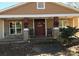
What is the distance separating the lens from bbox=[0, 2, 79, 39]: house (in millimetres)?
20203

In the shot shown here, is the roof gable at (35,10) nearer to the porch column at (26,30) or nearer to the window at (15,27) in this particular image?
the porch column at (26,30)

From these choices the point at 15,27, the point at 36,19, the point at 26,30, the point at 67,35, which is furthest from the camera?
the point at 15,27

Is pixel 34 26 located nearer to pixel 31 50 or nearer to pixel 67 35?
pixel 67 35

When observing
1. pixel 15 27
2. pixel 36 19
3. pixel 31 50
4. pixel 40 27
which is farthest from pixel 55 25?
pixel 31 50

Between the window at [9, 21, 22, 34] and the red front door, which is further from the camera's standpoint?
the window at [9, 21, 22, 34]

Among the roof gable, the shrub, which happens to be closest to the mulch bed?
the shrub

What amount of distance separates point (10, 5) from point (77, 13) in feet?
22.3

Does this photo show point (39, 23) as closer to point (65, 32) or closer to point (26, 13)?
point (26, 13)

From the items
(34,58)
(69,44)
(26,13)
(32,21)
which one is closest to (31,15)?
(26,13)

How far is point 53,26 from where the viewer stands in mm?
21047

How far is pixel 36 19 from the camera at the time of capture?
2197 centimetres

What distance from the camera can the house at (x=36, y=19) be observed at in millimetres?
20203

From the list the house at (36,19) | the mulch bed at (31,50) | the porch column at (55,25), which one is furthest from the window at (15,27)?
the mulch bed at (31,50)

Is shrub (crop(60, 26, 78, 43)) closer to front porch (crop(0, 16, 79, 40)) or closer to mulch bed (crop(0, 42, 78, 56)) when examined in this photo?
mulch bed (crop(0, 42, 78, 56))
